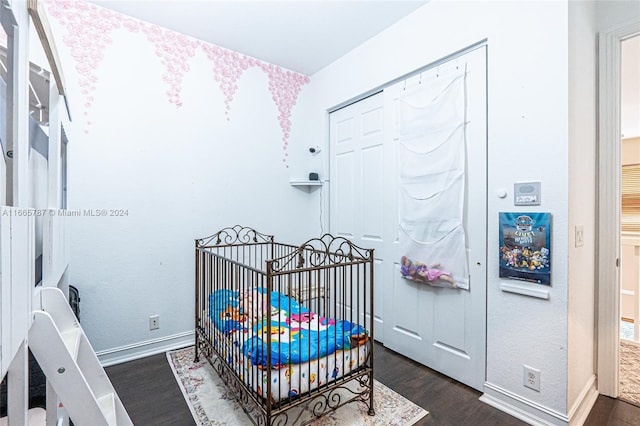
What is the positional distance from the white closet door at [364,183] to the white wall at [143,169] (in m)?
0.85

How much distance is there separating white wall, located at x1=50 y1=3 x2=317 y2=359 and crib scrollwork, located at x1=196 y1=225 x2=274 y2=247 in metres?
0.09

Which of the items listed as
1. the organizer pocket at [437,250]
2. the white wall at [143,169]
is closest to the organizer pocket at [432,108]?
the organizer pocket at [437,250]

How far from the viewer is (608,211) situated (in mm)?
1877

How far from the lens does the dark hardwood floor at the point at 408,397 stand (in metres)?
1.68

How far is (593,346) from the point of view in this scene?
1915 millimetres

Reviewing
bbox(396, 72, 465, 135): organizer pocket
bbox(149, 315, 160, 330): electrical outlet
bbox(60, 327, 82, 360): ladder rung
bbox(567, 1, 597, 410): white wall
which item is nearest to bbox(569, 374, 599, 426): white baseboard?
bbox(567, 1, 597, 410): white wall

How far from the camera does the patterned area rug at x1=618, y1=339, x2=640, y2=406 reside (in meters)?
1.91

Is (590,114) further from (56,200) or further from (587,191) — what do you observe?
(56,200)

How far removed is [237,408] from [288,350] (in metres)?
0.60

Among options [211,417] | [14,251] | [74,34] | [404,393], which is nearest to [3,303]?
[14,251]

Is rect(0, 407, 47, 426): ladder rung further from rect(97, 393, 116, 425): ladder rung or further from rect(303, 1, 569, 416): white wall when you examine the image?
rect(303, 1, 569, 416): white wall

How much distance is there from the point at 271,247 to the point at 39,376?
1.82 m

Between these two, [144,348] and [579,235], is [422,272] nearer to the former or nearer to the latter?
[579,235]

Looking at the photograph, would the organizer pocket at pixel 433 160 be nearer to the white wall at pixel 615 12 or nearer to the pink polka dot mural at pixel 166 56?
the white wall at pixel 615 12
